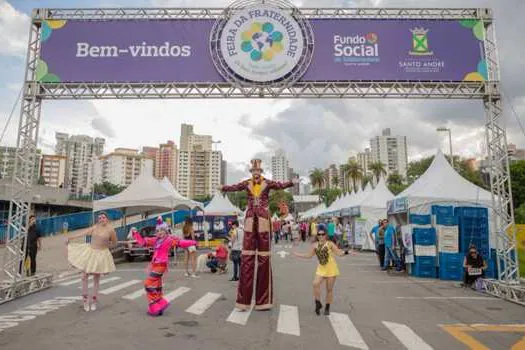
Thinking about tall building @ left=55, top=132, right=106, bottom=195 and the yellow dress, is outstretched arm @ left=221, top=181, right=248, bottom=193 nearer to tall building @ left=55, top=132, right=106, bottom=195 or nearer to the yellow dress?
the yellow dress

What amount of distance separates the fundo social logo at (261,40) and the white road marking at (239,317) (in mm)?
6426

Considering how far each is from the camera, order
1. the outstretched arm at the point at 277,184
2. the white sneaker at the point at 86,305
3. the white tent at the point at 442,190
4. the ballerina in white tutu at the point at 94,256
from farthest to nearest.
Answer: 1. the white tent at the point at 442,190
2. the outstretched arm at the point at 277,184
3. the ballerina in white tutu at the point at 94,256
4. the white sneaker at the point at 86,305

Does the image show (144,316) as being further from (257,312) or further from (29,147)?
(29,147)

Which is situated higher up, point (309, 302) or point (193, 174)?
point (193, 174)

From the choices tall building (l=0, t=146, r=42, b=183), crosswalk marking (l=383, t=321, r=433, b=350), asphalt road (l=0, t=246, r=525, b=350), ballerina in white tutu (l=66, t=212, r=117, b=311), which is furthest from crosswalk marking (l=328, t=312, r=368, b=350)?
tall building (l=0, t=146, r=42, b=183)

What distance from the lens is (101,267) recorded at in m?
8.38

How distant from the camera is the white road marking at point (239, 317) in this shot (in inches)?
286

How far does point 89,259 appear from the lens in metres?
8.36

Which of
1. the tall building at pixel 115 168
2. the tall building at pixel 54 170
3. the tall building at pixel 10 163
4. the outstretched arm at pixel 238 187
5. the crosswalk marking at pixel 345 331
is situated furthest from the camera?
the tall building at pixel 54 170

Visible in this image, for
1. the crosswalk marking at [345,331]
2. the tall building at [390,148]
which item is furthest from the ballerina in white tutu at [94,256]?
the tall building at [390,148]

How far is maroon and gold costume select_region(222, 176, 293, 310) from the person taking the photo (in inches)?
319

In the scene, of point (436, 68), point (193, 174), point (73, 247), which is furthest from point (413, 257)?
point (193, 174)

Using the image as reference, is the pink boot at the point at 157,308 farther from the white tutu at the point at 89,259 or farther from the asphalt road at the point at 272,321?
the white tutu at the point at 89,259

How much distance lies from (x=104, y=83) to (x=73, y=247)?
5099mm
